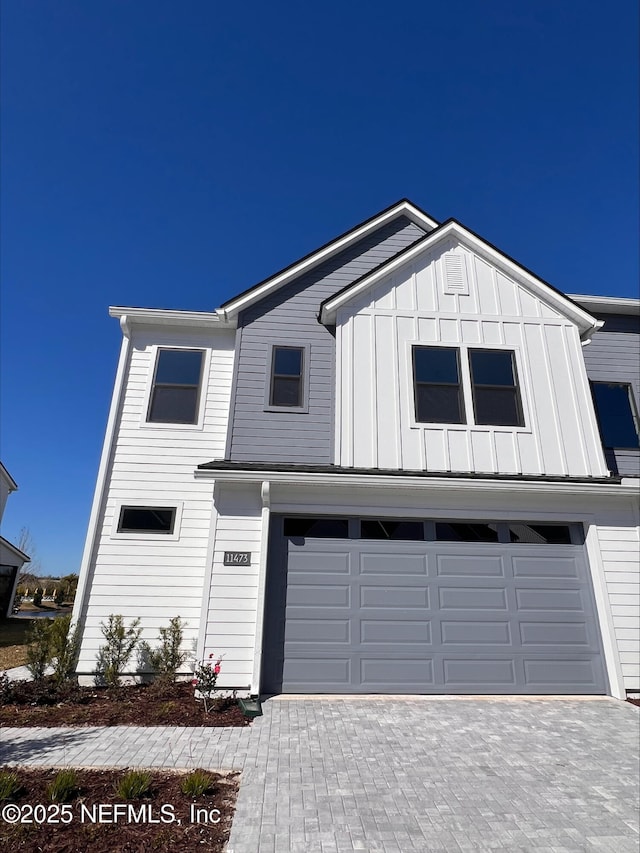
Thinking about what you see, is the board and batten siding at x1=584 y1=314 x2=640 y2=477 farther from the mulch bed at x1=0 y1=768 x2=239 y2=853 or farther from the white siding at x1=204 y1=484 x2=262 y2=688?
the mulch bed at x1=0 y1=768 x2=239 y2=853

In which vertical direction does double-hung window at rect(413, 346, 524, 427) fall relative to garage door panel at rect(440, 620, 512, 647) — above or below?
above

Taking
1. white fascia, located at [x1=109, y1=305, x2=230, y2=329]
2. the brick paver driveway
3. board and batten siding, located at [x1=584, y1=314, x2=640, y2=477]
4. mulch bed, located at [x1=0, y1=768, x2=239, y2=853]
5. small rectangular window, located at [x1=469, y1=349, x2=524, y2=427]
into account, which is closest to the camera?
mulch bed, located at [x1=0, y1=768, x2=239, y2=853]

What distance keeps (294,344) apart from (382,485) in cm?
341

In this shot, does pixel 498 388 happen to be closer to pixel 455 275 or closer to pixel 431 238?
pixel 455 275

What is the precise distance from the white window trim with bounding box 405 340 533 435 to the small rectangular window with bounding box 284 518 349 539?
86.6 inches

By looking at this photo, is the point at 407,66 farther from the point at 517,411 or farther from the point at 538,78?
the point at 517,411

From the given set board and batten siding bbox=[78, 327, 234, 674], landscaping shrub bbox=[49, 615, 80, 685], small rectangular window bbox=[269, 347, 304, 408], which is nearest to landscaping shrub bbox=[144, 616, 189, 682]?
board and batten siding bbox=[78, 327, 234, 674]

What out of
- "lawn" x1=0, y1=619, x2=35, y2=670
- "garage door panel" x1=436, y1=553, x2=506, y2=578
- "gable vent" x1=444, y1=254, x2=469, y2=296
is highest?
"gable vent" x1=444, y1=254, x2=469, y2=296

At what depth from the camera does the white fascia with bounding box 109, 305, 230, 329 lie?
29.1 ft

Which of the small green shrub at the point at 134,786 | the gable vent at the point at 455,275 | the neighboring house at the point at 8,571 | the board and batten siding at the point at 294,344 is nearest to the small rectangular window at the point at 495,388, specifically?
the gable vent at the point at 455,275

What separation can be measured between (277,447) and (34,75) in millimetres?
8774

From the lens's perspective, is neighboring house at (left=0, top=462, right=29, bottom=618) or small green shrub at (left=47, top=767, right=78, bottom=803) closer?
small green shrub at (left=47, top=767, right=78, bottom=803)

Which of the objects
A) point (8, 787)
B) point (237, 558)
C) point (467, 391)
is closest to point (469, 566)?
point (467, 391)

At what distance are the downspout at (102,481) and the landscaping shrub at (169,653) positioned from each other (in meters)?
1.36
